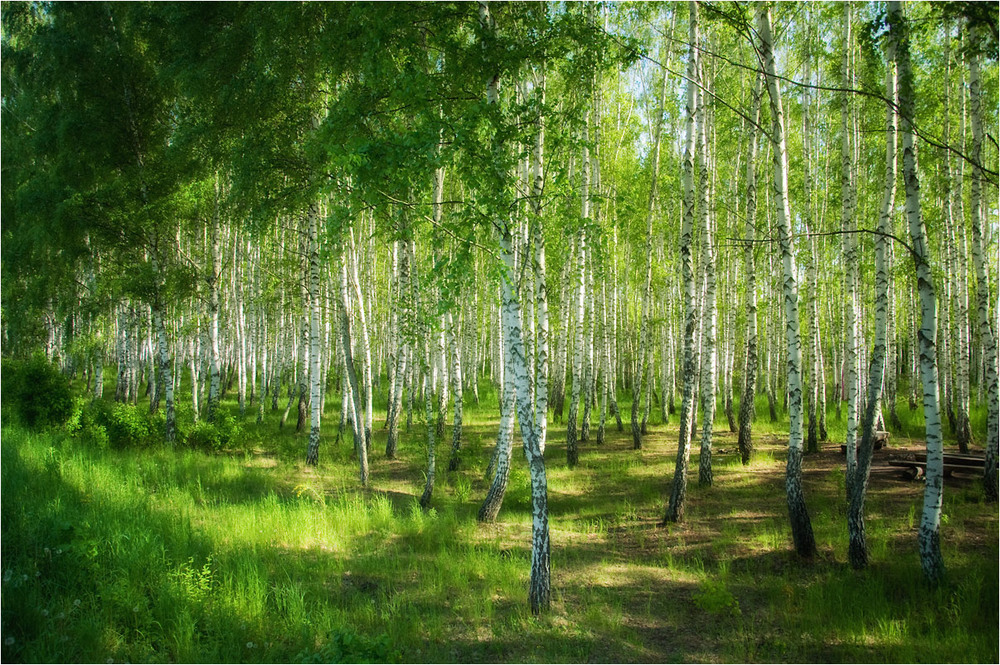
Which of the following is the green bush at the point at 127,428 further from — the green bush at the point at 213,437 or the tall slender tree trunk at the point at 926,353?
the tall slender tree trunk at the point at 926,353

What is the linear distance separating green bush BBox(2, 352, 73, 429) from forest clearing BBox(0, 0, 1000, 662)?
7cm

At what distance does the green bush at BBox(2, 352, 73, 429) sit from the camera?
39.3 ft

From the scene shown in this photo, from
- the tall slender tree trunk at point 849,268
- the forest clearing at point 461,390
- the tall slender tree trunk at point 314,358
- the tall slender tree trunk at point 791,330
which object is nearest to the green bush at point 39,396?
the forest clearing at point 461,390

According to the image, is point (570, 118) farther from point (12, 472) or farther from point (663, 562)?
point (12, 472)

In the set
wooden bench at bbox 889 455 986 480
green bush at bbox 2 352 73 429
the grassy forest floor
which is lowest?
the grassy forest floor

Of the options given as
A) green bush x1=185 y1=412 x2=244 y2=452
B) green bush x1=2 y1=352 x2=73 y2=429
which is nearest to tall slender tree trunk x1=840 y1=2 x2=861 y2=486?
green bush x1=185 y1=412 x2=244 y2=452

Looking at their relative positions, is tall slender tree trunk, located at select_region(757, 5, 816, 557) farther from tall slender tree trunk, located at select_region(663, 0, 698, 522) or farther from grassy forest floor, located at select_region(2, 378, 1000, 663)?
tall slender tree trunk, located at select_region(663, 0, 698, 522)

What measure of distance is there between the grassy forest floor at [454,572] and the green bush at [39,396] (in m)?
2.27

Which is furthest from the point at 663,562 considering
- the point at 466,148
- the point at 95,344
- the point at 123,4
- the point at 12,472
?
the point at 95,344

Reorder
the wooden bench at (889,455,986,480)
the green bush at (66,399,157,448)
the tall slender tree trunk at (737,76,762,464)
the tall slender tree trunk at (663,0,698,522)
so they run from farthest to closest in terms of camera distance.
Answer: the green bush at (66,399,157,448)
the tall slender tree trunk at (737,76,762,464)
the wooden bench at (889,455,986,480)
the tall slender tree trunk at (663,0,698,522)

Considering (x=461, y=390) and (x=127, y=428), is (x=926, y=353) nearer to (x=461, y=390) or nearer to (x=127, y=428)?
(x=461, y=390)

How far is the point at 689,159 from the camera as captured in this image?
8.15 m

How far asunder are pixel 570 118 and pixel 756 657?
5.49 metres

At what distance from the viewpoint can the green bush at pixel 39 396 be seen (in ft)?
39.3
